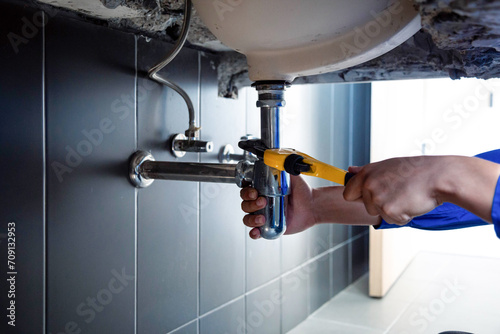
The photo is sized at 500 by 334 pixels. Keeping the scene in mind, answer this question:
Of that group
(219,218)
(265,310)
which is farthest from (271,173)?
(265,310)

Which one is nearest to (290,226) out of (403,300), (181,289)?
(181,289)

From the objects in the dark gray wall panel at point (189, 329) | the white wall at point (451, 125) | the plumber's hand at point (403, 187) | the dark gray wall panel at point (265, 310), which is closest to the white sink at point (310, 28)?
the plumber's hand at point (403, 187)

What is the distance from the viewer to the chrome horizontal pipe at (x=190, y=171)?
784 millimetres

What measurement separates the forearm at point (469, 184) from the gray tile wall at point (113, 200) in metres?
0.57

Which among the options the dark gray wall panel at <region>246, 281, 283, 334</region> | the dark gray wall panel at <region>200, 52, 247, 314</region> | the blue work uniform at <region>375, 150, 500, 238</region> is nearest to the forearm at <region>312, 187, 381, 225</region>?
the blue work uniform at <region>375, 150, 500, 238</region>

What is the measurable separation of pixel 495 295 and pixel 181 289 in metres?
1.35

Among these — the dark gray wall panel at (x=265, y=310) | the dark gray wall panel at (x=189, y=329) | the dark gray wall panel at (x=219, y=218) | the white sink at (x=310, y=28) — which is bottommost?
the dark gray wall panel at (x=265, y=310)

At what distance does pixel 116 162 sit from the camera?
0.84m

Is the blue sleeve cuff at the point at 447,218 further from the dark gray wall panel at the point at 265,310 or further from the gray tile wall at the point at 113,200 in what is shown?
the dark gray wall panel at the point at 265,310

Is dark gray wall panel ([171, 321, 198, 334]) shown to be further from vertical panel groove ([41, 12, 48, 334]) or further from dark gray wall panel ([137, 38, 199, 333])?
vertical panel groove ([41, 12, 48, 334])

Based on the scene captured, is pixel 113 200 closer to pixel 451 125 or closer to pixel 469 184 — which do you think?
pixel 469 184

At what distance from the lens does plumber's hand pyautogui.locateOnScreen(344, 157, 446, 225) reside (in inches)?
21.0

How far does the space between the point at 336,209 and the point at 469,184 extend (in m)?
0.36

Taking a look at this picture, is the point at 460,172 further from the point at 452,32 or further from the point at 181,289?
the point at 181,289
